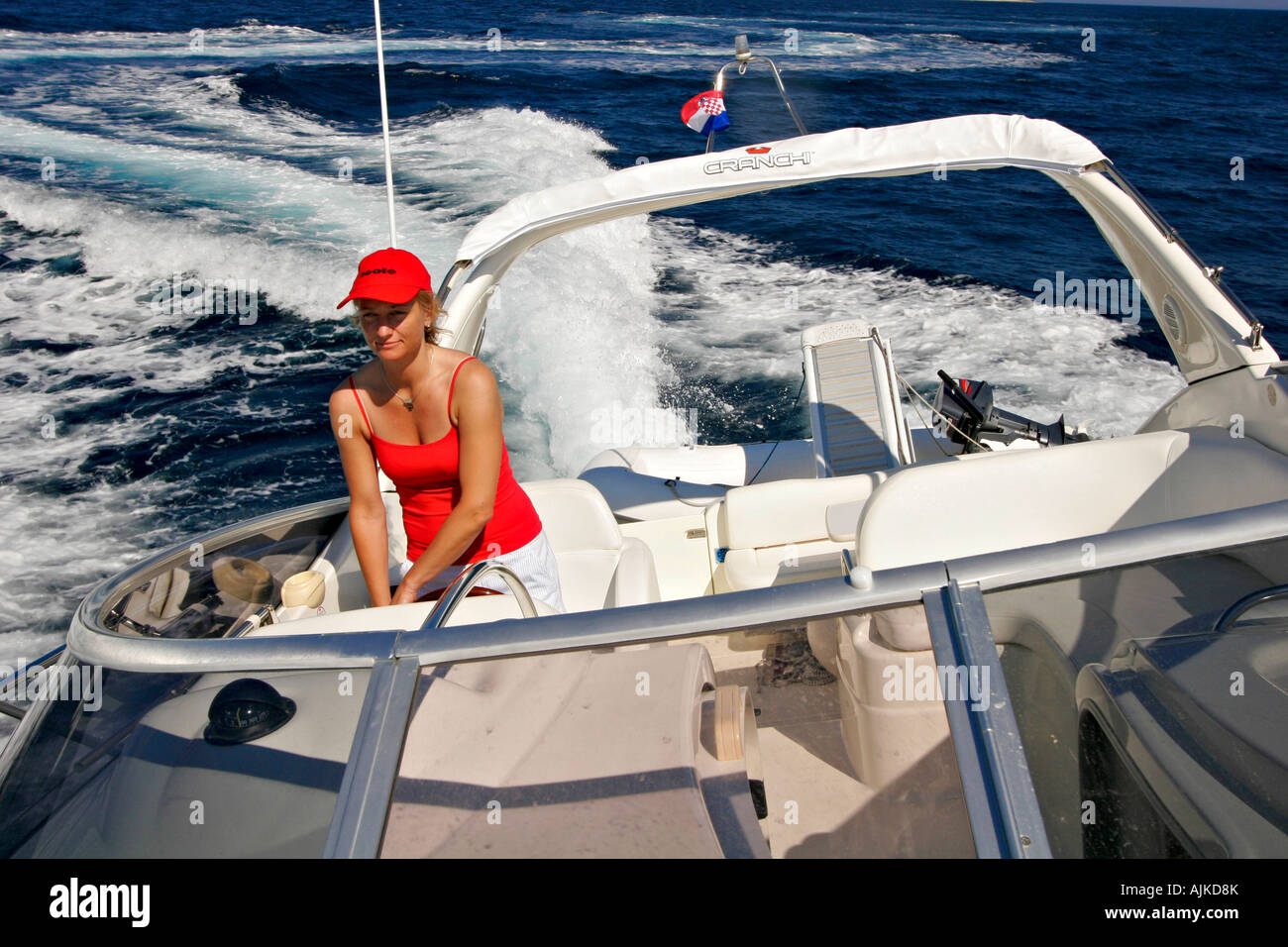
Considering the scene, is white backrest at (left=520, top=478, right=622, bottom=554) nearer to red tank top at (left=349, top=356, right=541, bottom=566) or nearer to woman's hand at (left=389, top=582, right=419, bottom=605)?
red tank top at (left=349, top=356, right=541, bottom=566)

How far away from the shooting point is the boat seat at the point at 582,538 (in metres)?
2.98

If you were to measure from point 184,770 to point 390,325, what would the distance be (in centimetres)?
111

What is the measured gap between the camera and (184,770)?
1.32 m

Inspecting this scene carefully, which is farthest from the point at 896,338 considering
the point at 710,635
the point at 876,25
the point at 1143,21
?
the point at 1143,21

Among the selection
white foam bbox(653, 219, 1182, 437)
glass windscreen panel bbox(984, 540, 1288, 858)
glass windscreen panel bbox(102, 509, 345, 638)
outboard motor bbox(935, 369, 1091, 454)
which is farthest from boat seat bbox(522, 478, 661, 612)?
white foam bbox(653, 219, 1182, 437)

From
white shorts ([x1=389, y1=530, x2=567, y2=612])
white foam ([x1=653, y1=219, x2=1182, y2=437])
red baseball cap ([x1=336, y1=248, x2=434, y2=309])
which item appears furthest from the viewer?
white foam ([x1=653, y1=219, x2=1182, y2=437])

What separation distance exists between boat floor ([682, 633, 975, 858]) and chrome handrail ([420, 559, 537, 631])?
421 millimetres

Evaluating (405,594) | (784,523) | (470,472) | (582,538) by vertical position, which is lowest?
(784,523)

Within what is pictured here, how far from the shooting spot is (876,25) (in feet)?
127

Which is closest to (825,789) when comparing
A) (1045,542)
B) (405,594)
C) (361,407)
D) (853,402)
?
(1045,542)

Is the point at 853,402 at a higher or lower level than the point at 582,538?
higher

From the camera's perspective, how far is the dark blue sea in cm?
682

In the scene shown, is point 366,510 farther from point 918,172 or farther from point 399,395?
point 918,172

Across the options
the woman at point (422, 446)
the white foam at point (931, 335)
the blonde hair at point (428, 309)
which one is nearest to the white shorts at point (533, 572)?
the woman at point (422, 446)
